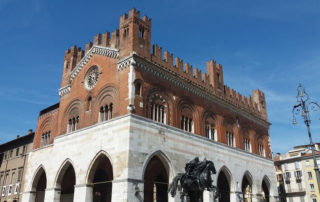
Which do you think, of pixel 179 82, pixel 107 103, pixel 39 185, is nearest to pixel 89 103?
pixel 107 103

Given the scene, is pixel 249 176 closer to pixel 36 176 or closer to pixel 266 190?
pixel 266 190

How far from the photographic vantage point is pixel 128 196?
Result: 14945 millimetres

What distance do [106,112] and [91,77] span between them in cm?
339

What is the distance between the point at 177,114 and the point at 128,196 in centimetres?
674

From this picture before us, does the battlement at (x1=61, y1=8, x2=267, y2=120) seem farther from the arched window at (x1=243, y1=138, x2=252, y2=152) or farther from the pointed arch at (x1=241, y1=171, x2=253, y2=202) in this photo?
the pointed arch at (x1=241, y1=171, x2=253, y2=202)

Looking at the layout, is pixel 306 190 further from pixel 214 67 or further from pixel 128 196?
pixel 128 196

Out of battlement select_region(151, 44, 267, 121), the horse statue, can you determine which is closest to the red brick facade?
battlement select_region(151, 44, 267, 121)

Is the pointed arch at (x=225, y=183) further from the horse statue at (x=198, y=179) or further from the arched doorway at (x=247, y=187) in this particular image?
the horse statue at (x=198, y=179)

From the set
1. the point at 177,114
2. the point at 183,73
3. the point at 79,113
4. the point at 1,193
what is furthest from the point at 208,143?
the point at 1,193

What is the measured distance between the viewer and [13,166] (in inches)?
1163

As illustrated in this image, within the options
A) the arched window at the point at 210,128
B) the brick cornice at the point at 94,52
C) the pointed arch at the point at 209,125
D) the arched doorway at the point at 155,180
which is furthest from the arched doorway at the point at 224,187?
the brick cornice at the point at 94,52

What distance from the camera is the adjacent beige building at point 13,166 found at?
27734 millimetres

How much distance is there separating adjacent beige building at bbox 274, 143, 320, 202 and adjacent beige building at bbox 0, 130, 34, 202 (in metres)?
29.8

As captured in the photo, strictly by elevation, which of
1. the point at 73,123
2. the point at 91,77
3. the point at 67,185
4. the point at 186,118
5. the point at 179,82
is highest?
the point at 91,77
